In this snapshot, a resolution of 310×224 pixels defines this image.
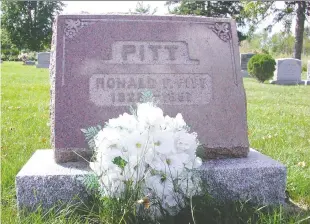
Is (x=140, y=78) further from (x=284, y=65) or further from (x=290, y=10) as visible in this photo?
(x=290, y=10)

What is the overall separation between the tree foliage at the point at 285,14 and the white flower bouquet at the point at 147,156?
20685 millimetres

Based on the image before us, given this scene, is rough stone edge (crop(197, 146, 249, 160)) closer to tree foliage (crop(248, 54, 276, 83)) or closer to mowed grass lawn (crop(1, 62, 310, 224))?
mowed grass lawn (crop(1, 62, 310, 224))

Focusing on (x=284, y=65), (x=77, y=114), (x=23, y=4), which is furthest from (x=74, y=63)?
(x=23, y=4)

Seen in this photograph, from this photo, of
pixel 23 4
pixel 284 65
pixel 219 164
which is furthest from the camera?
pixel 23 4

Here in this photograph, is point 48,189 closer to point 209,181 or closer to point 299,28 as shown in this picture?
point 209,181

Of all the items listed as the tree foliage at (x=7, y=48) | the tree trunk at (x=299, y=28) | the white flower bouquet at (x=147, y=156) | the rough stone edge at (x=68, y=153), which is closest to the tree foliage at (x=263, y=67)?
the tree trunk at (x=299, y=28)

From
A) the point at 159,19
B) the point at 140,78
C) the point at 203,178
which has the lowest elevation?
the point at 203,178

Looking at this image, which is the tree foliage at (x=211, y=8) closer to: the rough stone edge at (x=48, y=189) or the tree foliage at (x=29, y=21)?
the tree foliage at (x=29, y=21)

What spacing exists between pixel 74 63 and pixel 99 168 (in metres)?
0.94

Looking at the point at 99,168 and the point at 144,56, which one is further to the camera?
the point at 144,56

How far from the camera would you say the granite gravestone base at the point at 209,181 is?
2658 mm

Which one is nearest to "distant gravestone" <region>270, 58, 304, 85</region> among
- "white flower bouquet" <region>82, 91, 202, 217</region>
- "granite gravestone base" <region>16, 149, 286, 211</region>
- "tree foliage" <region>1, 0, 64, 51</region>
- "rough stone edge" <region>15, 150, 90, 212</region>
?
"granite gravestone base" <region>16, 149, 286, 211</region>

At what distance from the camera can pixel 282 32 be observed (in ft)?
80.4

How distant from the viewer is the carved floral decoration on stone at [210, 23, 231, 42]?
322cm
